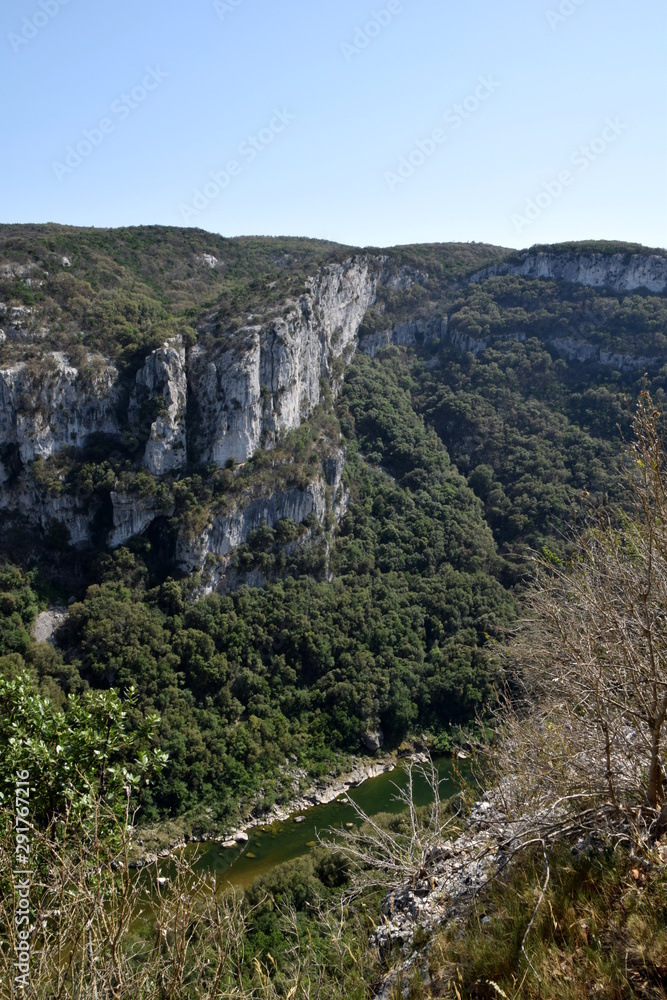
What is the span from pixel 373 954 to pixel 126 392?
39120 millimetres

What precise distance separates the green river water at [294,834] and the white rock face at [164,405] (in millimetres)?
22614

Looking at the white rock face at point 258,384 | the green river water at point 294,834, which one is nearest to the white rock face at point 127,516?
the white rock face at point 258,384

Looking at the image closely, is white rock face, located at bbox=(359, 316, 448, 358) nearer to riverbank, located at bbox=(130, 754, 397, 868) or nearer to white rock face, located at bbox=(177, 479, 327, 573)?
white rock face, located at bbox=(177, 479, 327, 573)

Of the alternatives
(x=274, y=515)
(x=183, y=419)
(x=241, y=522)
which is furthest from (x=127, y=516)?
(x=274, y=515)

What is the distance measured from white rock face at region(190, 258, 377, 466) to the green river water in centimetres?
2245

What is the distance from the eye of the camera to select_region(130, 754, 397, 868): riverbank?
22.2 m

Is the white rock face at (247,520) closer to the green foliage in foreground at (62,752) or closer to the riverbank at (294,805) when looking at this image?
the riverbank at (294,805)

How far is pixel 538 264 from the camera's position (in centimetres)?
6869

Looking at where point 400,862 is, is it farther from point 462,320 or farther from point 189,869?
point 462,320

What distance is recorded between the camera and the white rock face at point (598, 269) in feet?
201

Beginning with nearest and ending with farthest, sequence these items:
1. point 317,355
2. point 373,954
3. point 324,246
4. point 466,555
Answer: point 373,954
point 466,555
point 317,355
point 324,246

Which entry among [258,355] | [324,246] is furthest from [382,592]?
[324,246]

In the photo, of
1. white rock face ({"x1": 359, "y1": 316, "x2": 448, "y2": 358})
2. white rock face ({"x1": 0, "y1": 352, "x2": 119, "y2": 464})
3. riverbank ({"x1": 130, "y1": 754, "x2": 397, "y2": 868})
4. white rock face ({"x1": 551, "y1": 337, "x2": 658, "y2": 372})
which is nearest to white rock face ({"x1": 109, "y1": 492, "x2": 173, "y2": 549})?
white rock face ({"x1": 0, "y1": 352, "x2": 119, "y2": 464})

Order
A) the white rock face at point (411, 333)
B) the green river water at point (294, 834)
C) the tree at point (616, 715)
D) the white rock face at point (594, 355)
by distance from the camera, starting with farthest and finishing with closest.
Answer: the white rock face at point (411, 333), the white rock face at point (594, 355), the green river water at point (294, 834), the tree at point (616, 715)
